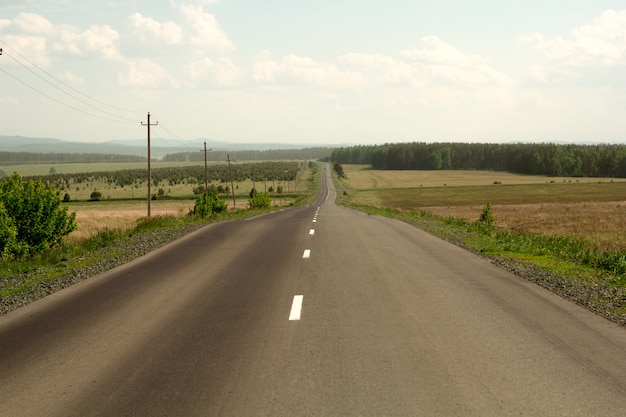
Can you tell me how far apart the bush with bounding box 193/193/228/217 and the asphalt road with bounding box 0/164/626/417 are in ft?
110

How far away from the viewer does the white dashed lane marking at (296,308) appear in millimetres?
8593

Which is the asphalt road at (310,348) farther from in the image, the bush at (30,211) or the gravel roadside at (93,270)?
the bush at (30,211)

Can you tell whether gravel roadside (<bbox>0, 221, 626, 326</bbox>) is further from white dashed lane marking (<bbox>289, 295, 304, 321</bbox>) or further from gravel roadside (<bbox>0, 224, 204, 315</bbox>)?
white dashed lane marking (<bbox>289, 295, 304, 321</bbox>)

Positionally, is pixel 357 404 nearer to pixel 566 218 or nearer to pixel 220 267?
pixel 220 267

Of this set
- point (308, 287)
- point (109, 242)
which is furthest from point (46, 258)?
point (308, 287)

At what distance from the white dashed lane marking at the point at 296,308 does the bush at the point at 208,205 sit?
34.9 meters

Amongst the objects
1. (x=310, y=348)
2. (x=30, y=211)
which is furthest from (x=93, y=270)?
(x=30, y=211)

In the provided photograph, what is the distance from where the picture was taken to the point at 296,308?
9.18 meters

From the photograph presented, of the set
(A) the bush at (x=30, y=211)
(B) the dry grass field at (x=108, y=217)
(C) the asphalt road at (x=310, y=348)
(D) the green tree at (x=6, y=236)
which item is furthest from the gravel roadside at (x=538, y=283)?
(B) the dry grass field at (x=108, y=217)

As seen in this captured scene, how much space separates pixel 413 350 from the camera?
22.6 feet

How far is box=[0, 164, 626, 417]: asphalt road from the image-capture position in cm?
532

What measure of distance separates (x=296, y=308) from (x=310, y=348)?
7.22 ft

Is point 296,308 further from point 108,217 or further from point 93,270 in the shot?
point 108,217

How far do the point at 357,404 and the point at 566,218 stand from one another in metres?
50.3
